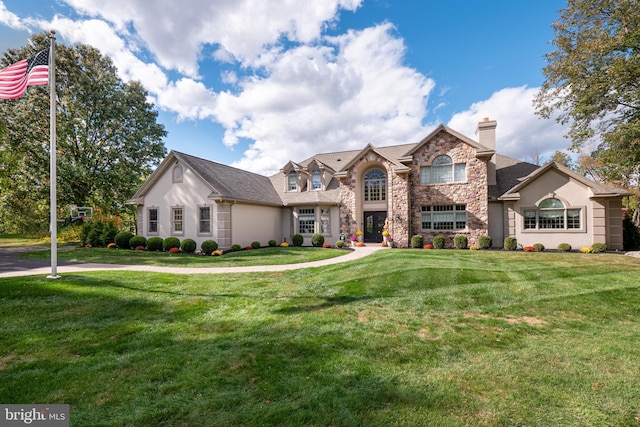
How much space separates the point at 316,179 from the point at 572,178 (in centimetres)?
1644

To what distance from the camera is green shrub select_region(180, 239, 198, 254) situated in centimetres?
1741

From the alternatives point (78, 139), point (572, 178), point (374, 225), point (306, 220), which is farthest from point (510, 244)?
point (78, 139)

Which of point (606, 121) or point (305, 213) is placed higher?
point (606, 121)

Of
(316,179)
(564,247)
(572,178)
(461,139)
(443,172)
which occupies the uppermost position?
(461,139)

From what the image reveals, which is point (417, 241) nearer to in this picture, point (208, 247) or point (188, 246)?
point (208, 247)

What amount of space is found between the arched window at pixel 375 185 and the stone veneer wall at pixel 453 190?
202cm

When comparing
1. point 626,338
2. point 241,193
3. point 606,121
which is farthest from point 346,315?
point 606,121

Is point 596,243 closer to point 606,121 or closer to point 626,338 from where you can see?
point 606,121

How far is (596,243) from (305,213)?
1775cm

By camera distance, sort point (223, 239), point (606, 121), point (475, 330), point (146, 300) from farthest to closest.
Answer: point (223, 239) → point (606, 121) → point (146, 300) → point (475, 330)

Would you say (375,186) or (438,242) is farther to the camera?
(375,186)

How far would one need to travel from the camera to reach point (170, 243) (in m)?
17.9

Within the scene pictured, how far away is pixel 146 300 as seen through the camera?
7031 millimetres

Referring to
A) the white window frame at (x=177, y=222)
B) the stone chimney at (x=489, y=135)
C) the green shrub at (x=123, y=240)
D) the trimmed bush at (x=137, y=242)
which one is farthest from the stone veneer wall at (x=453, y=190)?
the green shrub at (x=123, y=240)
